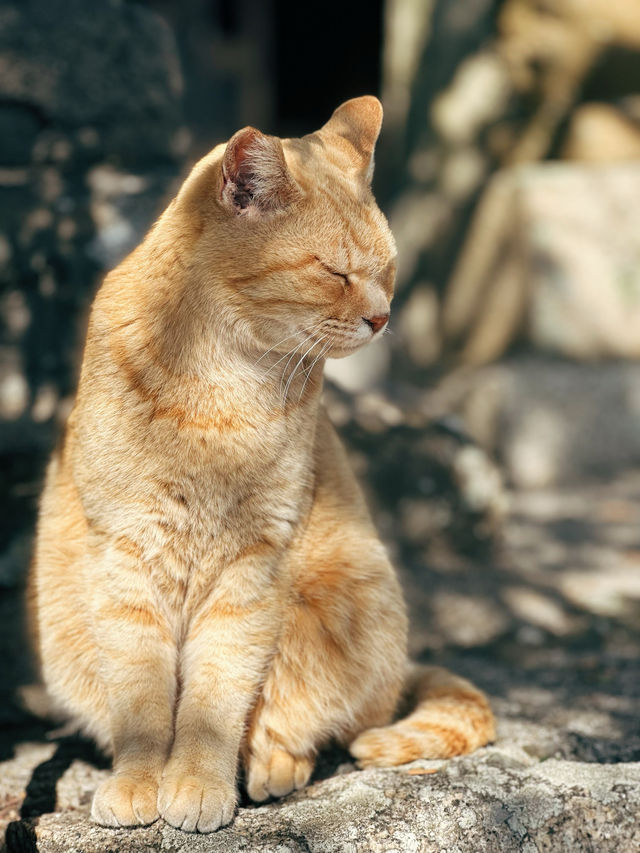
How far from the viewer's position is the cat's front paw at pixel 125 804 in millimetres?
2102

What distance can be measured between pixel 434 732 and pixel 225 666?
0.62 metres

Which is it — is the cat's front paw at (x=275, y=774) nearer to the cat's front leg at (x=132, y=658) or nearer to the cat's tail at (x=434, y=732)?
the cat's tail at (x=434, y=732)

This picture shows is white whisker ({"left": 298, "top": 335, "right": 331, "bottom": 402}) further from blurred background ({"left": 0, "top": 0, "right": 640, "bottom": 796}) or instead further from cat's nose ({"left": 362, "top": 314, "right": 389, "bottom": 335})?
blurred background ({"left": 0, "top": 0, "right": 640, "bottom": 796})

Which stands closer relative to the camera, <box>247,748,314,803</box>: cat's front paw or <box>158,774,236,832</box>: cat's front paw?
<box>158,774,236,832</box>: cat's front paw

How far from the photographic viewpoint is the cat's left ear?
2477 mm

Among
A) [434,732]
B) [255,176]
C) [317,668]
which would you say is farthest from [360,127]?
[434,732]

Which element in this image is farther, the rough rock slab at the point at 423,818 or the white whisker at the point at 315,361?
the white whisker at the point at 315,361

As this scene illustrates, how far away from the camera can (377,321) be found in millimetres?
2291

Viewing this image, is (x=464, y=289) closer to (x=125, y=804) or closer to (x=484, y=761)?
(x=484, y=761)

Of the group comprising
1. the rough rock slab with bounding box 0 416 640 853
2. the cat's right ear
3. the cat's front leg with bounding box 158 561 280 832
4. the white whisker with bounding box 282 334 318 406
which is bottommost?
the rough rock slab with bounding box 0 416 640 853

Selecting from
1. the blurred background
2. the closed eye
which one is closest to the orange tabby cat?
the closed eye

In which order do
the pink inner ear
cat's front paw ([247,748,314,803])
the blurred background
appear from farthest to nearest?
the blurred background, cat's front paw ([247,748,314,803]), the pink inner ear

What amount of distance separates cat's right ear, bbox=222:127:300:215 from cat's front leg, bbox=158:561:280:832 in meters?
0.89

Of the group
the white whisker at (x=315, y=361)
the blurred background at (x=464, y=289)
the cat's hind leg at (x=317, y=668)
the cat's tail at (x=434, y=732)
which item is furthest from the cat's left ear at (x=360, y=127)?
the blurred background at (x=464, y=289)
